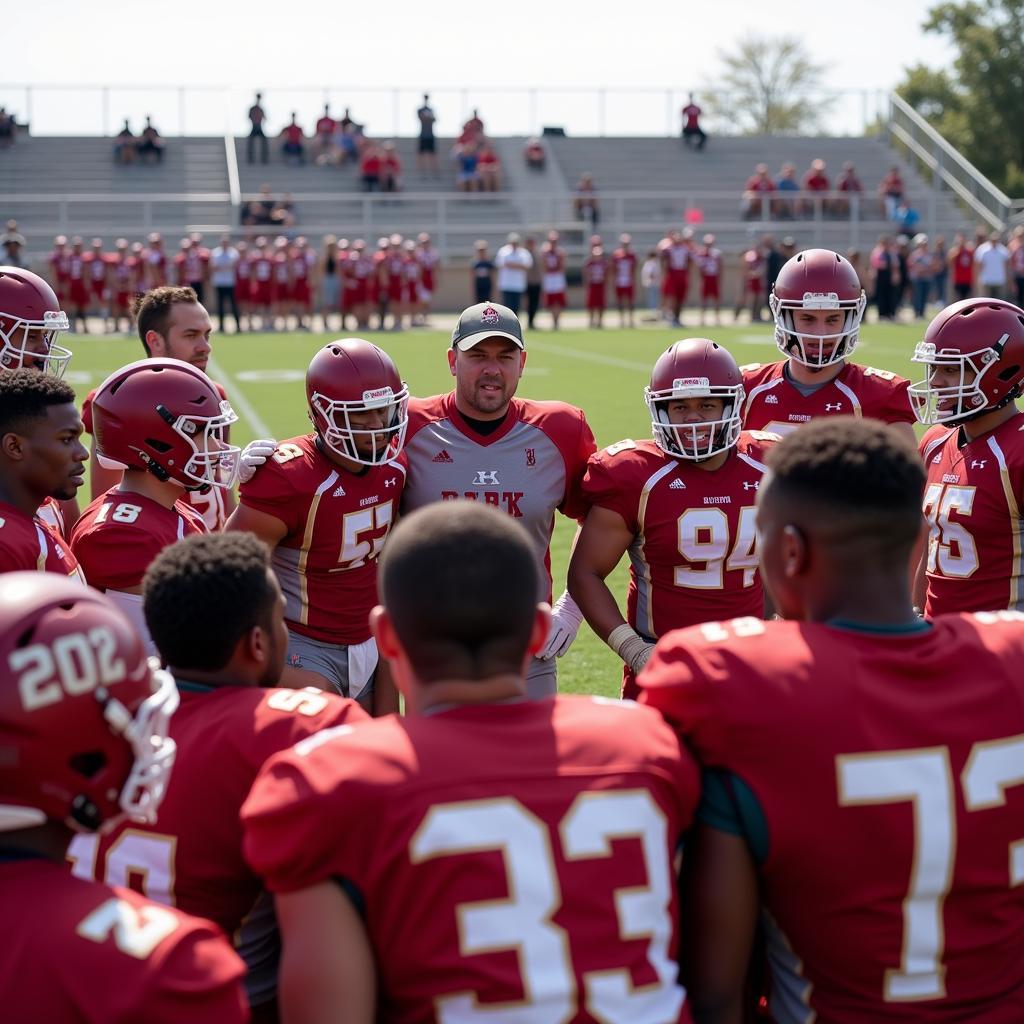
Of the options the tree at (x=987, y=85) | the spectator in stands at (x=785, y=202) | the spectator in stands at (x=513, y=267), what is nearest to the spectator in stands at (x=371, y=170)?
the spectator in stands at (x=513, y=267)

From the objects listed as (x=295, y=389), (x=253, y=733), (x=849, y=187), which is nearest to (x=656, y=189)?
(x=849, y=187)

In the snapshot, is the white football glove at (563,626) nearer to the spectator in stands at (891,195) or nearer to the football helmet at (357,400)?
the football helmet at (357,400)

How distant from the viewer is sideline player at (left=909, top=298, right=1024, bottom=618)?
4410 mm

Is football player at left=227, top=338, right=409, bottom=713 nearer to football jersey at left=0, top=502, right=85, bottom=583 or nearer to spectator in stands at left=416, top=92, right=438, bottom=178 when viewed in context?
football jersey at left=0, top=502, right=85, bottom=583

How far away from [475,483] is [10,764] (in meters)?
2.86

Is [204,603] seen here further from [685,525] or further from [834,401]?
[834,401]

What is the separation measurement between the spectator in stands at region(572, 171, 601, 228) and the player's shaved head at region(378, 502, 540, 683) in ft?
100

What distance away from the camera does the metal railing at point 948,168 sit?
33.5 m

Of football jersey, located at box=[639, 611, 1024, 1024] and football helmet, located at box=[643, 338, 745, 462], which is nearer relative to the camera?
football jersey, located at box=[639, 611, 1024, 1024]

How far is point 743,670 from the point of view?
2.16m

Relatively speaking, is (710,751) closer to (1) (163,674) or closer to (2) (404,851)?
(2) (404,851)

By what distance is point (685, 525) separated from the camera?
14.2 feet

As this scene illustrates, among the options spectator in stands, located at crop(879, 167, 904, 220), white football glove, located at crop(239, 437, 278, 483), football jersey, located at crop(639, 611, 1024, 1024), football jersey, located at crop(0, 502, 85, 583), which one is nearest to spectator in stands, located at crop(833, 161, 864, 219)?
spectator in stands, located at crop(879, 167, 904, 220)

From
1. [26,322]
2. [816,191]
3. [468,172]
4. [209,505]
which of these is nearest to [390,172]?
[468,172]
